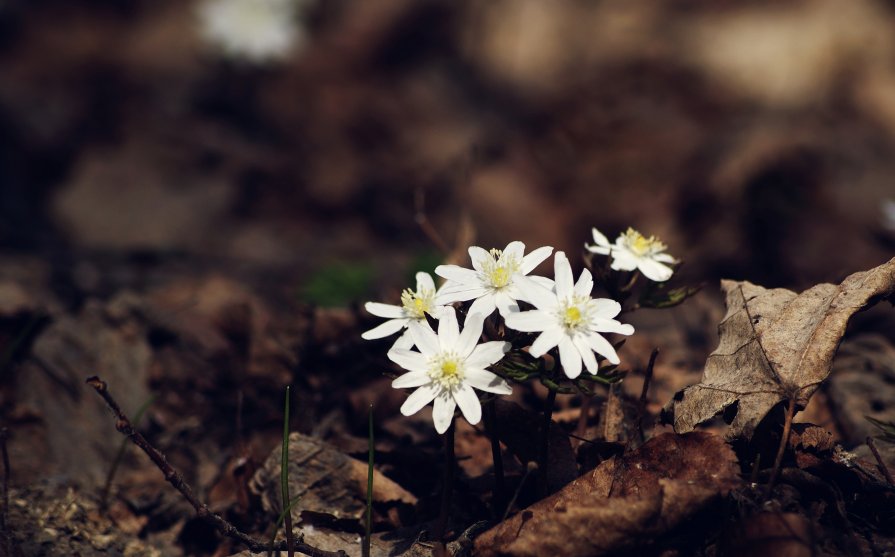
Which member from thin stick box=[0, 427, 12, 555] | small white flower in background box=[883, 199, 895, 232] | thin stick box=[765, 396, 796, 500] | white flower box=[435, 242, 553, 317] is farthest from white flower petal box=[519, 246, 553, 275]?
small white flower in background box=[883, 199, 895, 232]

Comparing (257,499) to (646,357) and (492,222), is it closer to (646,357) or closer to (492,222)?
(646,357)

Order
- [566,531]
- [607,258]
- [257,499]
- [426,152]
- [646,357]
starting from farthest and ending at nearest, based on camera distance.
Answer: [426,152]
[646,357]
[257,499]
[607,258]
[566,531]

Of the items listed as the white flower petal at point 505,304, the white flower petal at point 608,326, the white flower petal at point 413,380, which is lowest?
the white flower petal at point 413,380

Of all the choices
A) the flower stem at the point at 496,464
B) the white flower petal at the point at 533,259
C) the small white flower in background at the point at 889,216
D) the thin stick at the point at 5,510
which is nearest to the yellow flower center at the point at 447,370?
the flower stem at the point at 496,464

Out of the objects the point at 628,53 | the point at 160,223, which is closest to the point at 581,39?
the point at 628,53

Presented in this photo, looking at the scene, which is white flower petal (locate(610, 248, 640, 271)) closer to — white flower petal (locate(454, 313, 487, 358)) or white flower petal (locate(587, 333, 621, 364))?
white flower petal (locate(587, 333, 621, 364))

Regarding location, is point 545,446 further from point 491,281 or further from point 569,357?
point 491,281

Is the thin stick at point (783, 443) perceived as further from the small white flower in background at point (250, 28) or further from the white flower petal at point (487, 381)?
the small white flower in background at point (250, 28)
